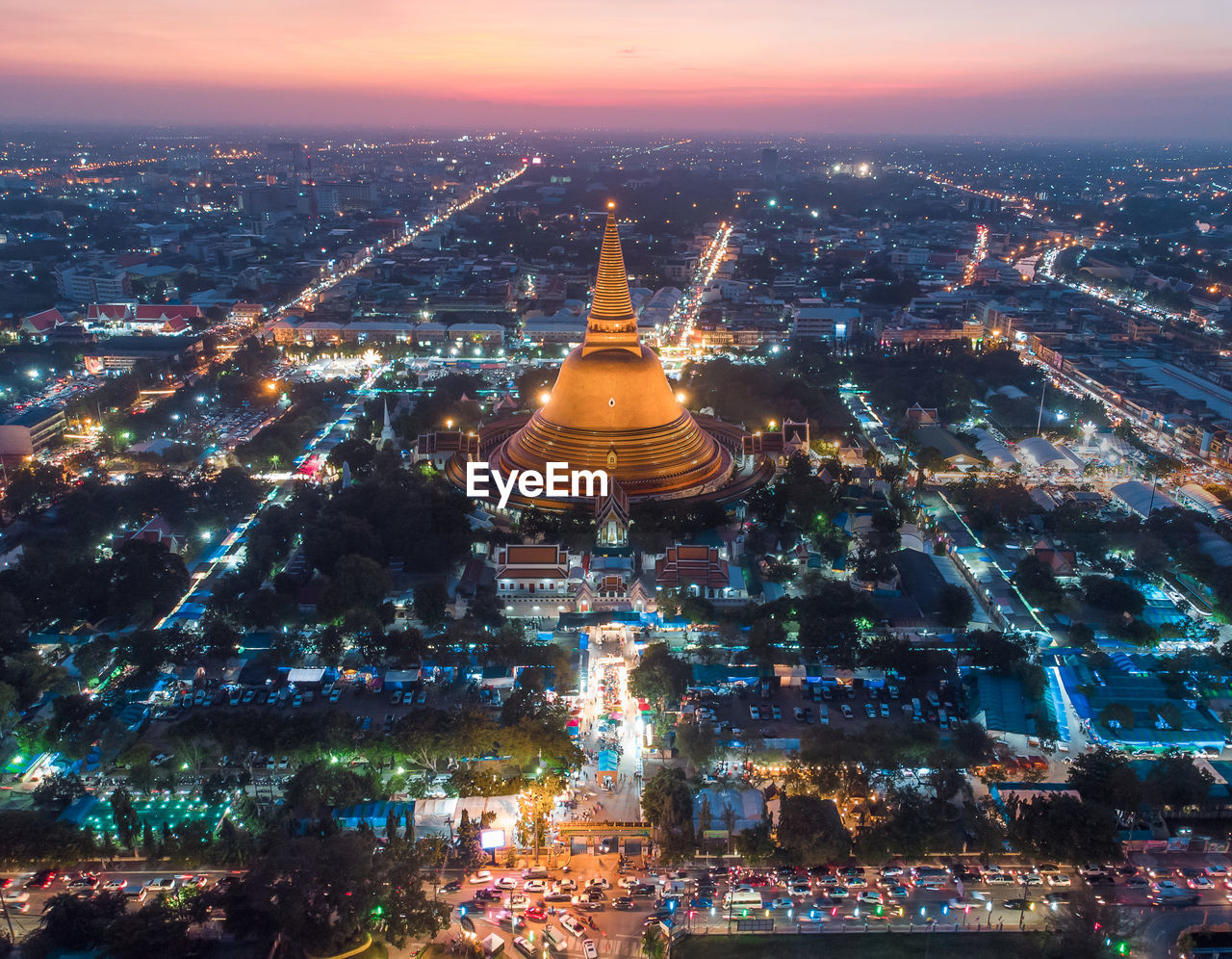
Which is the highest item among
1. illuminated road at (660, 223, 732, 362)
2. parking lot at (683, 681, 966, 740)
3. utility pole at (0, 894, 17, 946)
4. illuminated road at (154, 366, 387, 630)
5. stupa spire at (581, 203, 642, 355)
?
stupa spire at (581, 203, 642, 355)

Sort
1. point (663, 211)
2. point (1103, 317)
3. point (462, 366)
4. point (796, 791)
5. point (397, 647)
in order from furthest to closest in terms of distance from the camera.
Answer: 1. point (663, 211)
2. point (1103, 317)
3. point (462, 366)
4. point (397, 647)
5. point (796, 791)

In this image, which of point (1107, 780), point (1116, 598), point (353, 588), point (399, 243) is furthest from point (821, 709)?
point (399, 243)

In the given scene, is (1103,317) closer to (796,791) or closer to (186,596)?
(796,791)

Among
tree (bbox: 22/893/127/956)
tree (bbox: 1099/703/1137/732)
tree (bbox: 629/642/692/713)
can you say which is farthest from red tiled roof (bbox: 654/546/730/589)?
tree (bbox: 22/893/127/956)

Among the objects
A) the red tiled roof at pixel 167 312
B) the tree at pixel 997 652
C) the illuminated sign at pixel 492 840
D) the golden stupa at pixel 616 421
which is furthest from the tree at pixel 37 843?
the red tiled roof at pixel 167 312

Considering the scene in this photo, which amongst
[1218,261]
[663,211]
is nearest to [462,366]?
[1218,261]

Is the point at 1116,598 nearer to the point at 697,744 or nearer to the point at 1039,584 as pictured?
the point at 1039,584

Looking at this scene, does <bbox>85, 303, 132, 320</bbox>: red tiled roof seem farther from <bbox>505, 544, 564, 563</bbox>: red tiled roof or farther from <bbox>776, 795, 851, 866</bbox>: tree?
<bbox>776, 795, 851, 866</bbox>: tree
